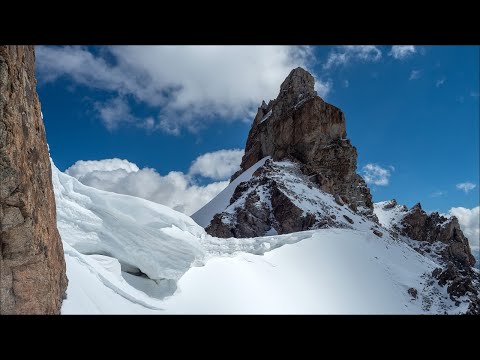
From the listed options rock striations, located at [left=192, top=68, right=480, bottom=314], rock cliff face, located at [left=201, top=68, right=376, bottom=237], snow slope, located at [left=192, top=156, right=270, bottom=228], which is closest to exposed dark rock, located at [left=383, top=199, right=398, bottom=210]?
rock striations, located at [left=192, top=68, right=480, bottom=314]

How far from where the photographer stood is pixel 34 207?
190 inches

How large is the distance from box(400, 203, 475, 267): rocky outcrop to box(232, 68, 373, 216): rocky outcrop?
13604 mm

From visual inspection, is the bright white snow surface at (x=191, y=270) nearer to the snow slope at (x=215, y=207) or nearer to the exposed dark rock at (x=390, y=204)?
the snow slope at (x=215, y=207)

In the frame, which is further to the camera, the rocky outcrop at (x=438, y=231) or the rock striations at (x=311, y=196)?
the rocky outcrop at (x=438, y=231)

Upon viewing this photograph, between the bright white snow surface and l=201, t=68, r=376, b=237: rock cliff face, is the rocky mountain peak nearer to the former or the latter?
l=201, t=68, r=376, b=237: rock cliff face

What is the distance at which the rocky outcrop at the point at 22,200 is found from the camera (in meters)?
4.25

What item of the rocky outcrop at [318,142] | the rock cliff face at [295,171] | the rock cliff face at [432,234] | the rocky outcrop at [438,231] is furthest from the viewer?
the rocky outcrop at [438,231]

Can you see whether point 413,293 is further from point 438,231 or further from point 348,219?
point 438,231

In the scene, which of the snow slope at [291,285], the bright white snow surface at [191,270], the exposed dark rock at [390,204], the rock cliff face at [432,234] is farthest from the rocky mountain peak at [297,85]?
the bright white snow surface at [191,270]

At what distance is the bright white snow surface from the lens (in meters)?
8.09

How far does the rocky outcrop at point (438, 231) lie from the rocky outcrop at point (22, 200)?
6343 cm
